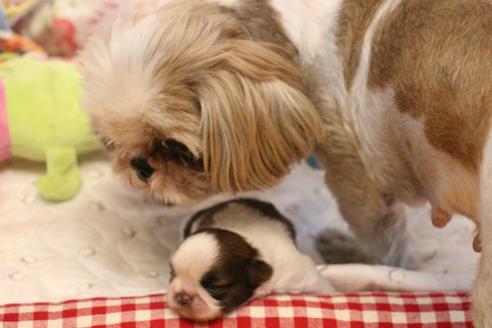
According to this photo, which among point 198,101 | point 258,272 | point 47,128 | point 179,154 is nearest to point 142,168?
point 179,154

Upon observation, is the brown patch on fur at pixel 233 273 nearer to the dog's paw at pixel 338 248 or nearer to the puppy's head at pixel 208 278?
the puppy's head at pixel 208 278

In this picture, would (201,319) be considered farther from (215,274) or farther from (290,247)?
(290,247)

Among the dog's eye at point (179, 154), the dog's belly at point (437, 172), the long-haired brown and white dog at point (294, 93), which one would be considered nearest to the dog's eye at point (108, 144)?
the long-haired brown and white dog at point (294, 93)

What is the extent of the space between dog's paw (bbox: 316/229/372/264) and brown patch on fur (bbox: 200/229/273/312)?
485 millimetres

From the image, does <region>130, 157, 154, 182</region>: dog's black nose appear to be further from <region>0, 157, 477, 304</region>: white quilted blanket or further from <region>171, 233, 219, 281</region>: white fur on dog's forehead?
<region>0, 157, 477, 304</region>: white quilted blanket

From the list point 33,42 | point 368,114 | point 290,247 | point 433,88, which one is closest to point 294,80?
point 368,114

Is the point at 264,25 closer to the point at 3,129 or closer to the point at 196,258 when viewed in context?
the point at 196,258

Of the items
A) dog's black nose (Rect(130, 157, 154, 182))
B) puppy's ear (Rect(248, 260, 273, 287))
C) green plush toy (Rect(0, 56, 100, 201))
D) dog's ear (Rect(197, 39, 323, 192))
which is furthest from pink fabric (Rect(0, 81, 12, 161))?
puppy's ear (Rect(248, 260, 273, 287))

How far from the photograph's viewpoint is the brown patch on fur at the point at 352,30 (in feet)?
4.94

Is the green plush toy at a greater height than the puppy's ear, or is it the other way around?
the puppy's ear

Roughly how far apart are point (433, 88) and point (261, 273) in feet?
1.68

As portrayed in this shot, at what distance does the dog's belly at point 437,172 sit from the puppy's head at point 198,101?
19 cm

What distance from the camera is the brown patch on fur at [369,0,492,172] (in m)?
1.28

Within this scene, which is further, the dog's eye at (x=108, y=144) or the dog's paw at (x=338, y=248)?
the dog's paw at (x=338, y=248)
